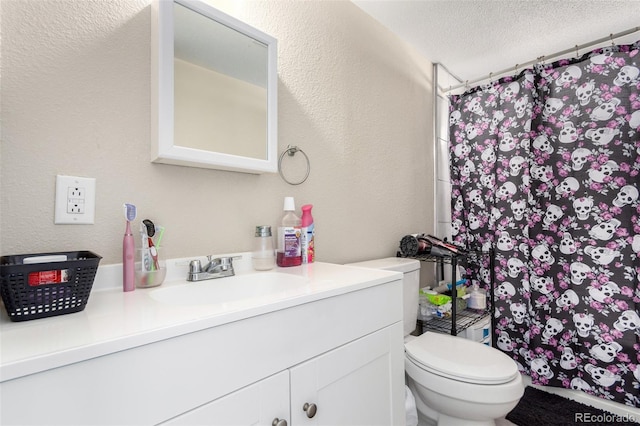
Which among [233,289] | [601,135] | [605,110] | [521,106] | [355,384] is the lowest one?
[355,384]

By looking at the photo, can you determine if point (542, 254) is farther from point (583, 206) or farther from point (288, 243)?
point (288, 243)

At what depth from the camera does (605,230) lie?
1721mm

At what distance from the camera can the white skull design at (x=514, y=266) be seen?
6.50 ft

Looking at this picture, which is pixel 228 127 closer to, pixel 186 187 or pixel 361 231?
pixel 186 187

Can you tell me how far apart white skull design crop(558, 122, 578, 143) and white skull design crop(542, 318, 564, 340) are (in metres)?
1.08

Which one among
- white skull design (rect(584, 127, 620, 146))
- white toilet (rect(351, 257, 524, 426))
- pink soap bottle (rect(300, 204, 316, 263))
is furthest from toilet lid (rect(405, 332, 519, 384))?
white skull design (rect(584, 127, 620, 146))

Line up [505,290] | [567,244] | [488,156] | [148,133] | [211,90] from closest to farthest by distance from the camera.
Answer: [148,133], [211,90], [567,244], [505,290], [488,156]

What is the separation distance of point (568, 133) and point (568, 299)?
98cm

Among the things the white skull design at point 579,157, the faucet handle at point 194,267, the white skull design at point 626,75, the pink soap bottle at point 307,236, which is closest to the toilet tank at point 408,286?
the pink soap bottle at point 307,236

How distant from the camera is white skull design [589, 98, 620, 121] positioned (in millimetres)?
1720

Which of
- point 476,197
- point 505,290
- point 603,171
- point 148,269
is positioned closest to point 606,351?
point 505,290

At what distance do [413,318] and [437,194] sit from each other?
1042mm

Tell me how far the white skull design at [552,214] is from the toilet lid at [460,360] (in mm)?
963

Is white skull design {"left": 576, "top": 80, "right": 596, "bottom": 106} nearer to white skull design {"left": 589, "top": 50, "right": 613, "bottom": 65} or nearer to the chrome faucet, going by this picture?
white skull design {"left": 589, "top": 50, "right": 613, "bottom": 65}
